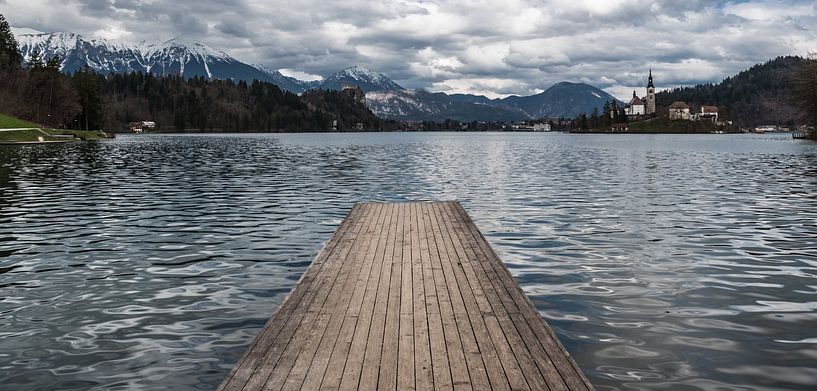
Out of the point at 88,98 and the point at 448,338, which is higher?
the point at 88,98

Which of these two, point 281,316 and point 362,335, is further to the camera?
point 281,316

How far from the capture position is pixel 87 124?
17950 centimetres

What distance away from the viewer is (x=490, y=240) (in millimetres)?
22688

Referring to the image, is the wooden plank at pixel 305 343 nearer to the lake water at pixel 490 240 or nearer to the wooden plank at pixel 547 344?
the lake water at pixel 490 240

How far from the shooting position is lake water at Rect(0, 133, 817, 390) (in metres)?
10.5

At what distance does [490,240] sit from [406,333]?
1330 cm

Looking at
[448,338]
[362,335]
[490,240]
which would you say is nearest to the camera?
[448,338]

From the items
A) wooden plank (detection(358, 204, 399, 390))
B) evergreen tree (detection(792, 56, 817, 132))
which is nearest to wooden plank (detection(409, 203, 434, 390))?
wooden plank (detection(358, 204, 399, 390))

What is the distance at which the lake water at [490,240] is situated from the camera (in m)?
10.5

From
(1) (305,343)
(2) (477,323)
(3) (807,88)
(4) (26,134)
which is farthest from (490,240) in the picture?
(3) (807,88)

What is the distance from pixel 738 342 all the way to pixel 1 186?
44.3 meters

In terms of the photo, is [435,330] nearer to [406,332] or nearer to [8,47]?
[406,332]

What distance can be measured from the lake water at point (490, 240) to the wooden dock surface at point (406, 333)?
1260 millimetres

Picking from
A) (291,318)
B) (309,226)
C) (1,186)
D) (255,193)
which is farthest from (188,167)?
(291,318)
